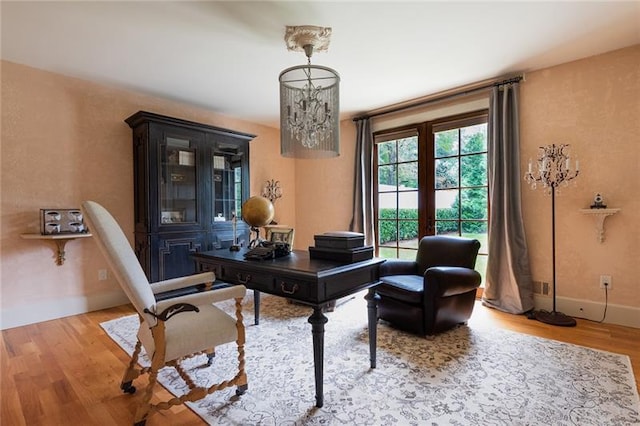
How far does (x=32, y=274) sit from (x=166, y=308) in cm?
259

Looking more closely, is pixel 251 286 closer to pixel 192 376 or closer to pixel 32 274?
pixel 192 376

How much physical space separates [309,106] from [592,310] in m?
3.27

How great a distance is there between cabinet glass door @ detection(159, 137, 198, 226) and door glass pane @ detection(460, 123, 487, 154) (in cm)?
336

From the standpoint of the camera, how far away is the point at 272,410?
1.70 m

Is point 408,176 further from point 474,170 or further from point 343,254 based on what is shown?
point 343,254

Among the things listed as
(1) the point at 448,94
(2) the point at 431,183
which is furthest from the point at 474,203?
(1) the point at 448,94

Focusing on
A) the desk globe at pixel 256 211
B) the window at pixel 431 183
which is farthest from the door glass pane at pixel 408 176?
the desk globe at pixel 256 211

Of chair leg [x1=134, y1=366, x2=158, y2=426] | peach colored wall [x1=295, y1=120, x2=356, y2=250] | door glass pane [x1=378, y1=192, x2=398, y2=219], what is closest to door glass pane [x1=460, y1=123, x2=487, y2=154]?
door glass pane [x1=378, y1=192, x2=398, y2=219]

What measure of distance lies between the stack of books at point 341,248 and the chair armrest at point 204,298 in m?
0.54

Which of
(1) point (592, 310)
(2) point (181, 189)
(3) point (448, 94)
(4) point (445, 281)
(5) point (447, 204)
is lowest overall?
(1) point (592, 310)

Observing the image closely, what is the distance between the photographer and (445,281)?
8.31 feet

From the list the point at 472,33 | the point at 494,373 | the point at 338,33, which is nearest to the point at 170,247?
the point at 338,33

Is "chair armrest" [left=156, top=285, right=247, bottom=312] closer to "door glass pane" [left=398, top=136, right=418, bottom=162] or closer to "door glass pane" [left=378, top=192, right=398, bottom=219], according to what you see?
"door glass pane" [left=378, top=192, right=398, bottom=219]

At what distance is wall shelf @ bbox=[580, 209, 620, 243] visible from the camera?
2797mm
